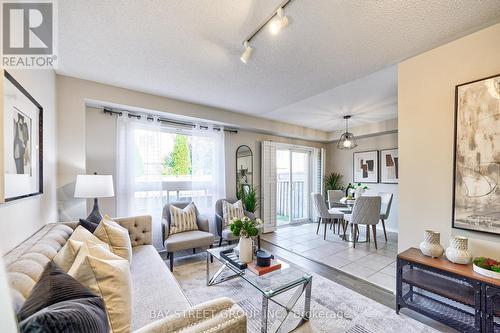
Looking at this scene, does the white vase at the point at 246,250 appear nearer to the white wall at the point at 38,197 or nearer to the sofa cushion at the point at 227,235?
the sofa cushion at the point at 227,235

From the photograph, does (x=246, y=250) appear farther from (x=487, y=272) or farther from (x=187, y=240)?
(x=487, y=272)

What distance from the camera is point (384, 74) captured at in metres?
2.43

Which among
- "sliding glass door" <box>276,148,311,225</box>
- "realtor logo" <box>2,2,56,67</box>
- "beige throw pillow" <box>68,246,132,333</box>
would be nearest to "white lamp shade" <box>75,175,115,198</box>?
"realtor logo" <box>2,2,56,67</box>

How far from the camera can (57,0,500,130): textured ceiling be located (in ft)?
4.86

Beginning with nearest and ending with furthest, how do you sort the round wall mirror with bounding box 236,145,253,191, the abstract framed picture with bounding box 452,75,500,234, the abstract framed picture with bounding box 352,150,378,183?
the abstract framed picture with bounding box 452,75,500,234
the round wall mirror with bounding box 236,145,253,191
the abstract framed picture with bounding box 352,150,378,183

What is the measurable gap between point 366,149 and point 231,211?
369 cm

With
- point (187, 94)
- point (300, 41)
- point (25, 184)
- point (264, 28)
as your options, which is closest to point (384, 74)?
point (300, 41)

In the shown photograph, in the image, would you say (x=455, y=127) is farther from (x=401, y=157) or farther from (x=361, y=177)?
(x=361, y=177)

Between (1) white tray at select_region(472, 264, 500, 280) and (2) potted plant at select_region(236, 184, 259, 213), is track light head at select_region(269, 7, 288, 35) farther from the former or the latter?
(2) potted plant at select_region(236, 184, 259, 213)

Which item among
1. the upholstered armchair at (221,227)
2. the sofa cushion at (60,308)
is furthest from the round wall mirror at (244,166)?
the sofa cushion at (60,308)

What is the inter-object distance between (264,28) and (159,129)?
7.59 ft

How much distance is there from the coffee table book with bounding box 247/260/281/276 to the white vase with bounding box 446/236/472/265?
1418mm

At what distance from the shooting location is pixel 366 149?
5.21 metres

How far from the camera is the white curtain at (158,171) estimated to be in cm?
303
